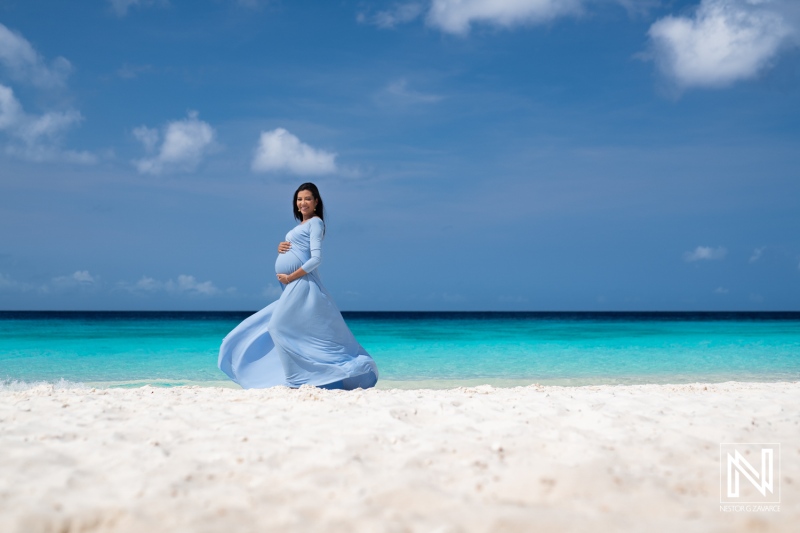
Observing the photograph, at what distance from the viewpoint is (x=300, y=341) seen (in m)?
6.21

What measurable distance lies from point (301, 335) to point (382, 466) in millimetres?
3189

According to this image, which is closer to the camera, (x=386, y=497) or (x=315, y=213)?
(x=386, y=497)

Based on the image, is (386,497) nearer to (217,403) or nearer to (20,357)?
(217,403)

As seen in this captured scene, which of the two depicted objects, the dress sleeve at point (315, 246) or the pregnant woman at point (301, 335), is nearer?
the pregnant woman at point (301, 335)

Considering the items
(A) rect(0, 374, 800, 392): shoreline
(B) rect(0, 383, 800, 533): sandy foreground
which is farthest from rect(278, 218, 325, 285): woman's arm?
(A) rect(0, 374, 800, 392): shoreline

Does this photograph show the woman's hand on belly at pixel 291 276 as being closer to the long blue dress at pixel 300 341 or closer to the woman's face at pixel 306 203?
the long blue dress at pixel 300 341

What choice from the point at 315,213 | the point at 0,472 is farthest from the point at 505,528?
the point at 315,213

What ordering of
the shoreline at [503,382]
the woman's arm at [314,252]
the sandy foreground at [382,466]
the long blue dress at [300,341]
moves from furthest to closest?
the shoreline at [503,382] → the woman's arm at [314,252] → the long blue dress at [300,341] → the sandy foreground at [382,466]

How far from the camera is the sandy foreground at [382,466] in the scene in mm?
2629

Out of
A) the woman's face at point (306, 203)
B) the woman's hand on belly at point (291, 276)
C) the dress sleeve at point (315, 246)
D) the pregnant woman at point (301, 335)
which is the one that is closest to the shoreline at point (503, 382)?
the pregnant woman at point (301, 335)

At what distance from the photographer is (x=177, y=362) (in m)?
14.1

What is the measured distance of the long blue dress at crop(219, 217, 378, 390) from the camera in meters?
6.14

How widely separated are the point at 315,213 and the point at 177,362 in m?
9.16

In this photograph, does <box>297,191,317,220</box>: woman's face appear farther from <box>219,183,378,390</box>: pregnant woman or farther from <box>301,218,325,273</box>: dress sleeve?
<box>301,218,325,273</box>: dress sleeve
